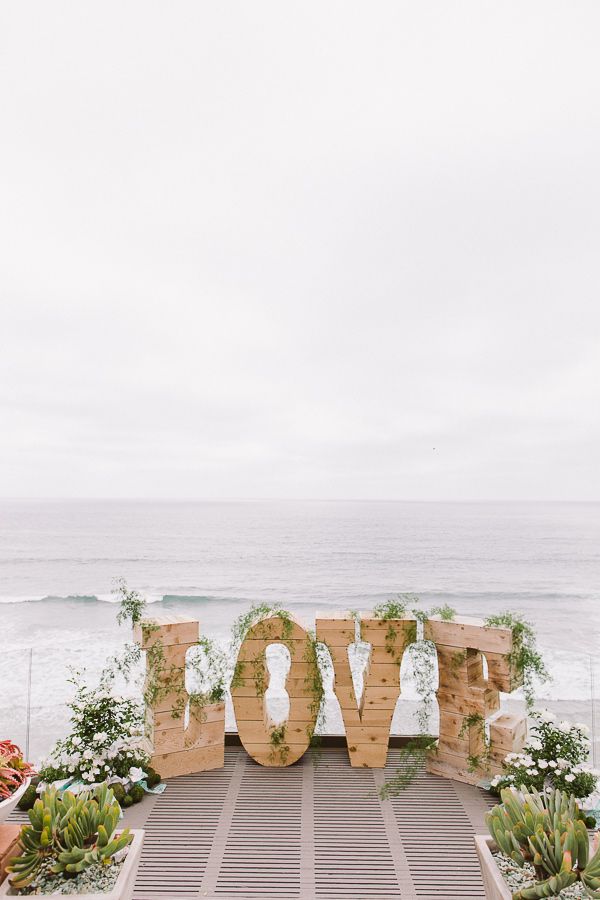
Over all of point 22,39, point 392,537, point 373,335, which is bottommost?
point 392,537

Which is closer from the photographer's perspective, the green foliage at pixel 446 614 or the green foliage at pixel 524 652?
the green foliage at pixel 524 652

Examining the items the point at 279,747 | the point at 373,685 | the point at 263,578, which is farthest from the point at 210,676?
the point at 263,578

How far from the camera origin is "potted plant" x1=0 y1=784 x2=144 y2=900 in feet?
7.54

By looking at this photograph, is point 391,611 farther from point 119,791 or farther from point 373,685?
point 119,791

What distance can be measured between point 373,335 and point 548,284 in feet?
39.8

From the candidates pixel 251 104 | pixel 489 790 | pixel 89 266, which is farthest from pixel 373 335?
pixel 489 790

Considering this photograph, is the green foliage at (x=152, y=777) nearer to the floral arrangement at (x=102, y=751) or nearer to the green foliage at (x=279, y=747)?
the floral arrangement at (x=102, y=751)

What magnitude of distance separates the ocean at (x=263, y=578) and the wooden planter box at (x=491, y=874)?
3312mm

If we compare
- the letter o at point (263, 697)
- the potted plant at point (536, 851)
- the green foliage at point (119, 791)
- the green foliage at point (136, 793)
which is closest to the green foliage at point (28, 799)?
the green foliage at point (119, 791)

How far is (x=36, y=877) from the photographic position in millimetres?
2346

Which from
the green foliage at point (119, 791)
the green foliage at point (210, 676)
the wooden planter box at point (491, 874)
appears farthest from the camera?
→ the green foliage at point (210, 676)

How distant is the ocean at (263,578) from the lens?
→ 9742 millimetres

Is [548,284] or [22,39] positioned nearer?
[22,39]

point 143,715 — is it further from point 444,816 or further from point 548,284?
point 548,284
